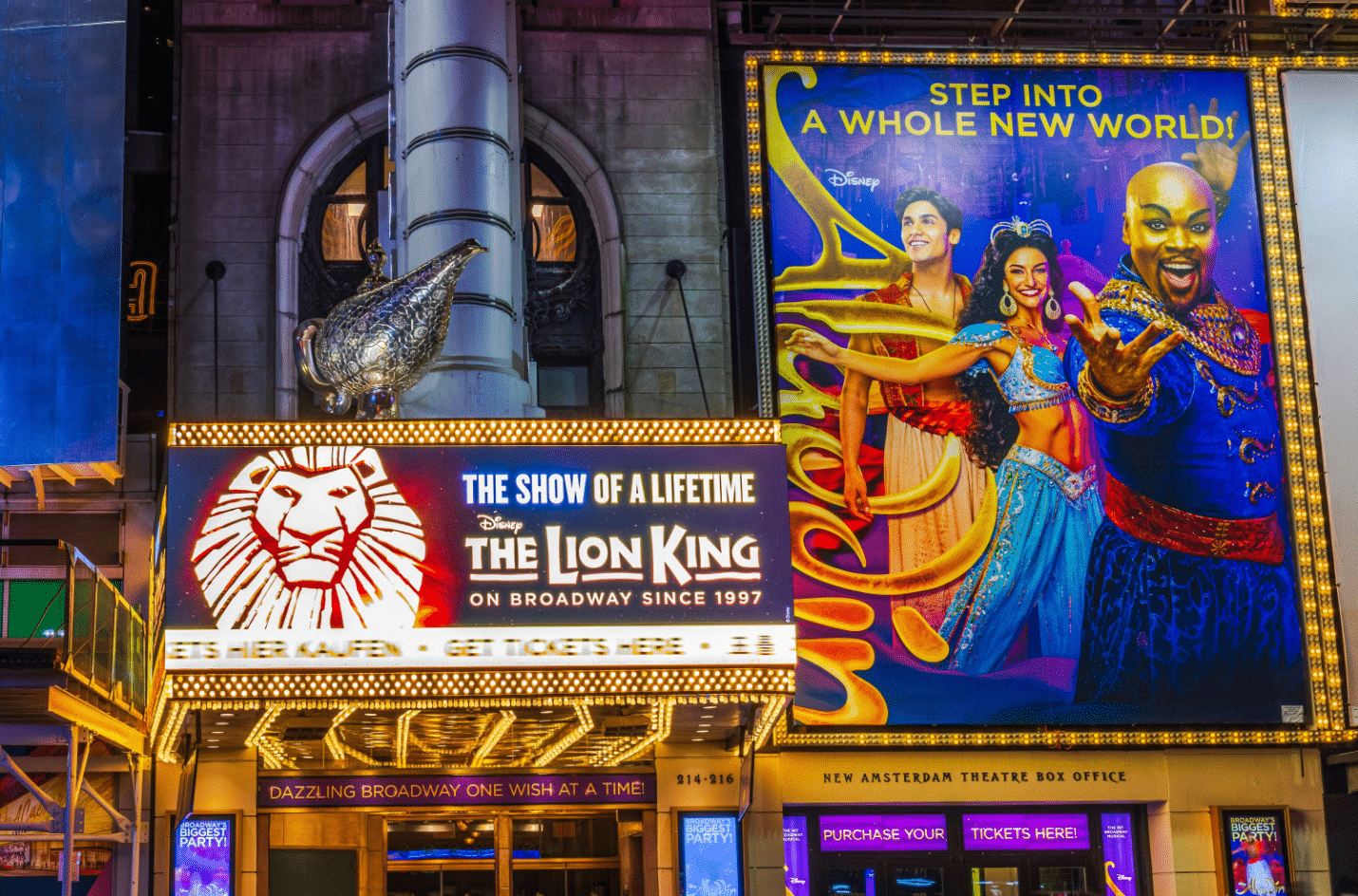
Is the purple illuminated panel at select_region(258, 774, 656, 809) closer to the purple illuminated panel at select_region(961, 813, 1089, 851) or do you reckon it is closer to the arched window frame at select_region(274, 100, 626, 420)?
the purple illuminated panel at select_region(961, 813, 1089, 851)

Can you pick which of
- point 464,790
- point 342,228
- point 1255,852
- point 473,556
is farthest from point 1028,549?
point 342,228

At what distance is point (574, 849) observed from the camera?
73.9 ft

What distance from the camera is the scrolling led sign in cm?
1558

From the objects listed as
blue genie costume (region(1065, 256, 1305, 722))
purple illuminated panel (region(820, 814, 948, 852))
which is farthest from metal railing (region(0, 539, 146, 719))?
blue genie costume (region(1065, 256, 1305, 722))

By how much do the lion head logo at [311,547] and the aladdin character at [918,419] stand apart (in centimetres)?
790

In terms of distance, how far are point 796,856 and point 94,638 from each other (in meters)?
9.64

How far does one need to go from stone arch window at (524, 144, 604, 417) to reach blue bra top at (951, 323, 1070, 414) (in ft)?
17.2

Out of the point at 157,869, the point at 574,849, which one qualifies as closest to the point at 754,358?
the point at 574,849

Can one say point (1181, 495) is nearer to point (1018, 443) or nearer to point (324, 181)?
point (1018, 443)

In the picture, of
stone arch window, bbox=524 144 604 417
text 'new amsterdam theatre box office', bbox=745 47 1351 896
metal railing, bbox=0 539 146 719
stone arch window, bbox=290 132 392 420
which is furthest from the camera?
stone arch window, bbox=524 144 604 417

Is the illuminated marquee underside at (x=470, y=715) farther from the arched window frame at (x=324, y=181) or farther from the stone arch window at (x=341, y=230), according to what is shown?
the stone arch window at (x=341, y=230)

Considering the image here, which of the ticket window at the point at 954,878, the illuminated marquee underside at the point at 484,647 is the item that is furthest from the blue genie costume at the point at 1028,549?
the illuminated marquee underside at the point at 484,647

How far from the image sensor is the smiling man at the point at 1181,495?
21781 mm

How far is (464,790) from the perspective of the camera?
71.8 ft
